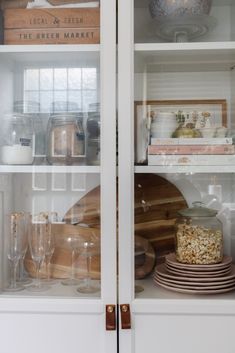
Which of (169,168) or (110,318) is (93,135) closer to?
(169,168)

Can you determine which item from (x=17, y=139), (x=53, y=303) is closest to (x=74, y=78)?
(x=17, y=139)

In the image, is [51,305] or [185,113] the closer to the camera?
[51,305]

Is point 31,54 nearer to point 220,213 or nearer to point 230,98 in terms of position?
point 230,98

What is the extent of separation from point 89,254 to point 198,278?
354 mm

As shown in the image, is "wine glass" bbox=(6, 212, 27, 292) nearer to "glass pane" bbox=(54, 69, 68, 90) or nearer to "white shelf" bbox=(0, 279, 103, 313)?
"white shelf" bbox=(0, 279, 103, 313)

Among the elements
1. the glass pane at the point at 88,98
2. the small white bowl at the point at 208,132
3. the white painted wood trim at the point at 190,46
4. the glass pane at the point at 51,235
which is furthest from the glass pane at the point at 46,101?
the small white bowl at the point at 208,132

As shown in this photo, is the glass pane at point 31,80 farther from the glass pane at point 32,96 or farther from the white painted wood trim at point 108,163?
the white painted wood trim at point 108,163

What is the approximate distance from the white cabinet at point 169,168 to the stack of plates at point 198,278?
0.07ft

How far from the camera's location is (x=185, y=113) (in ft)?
4.25

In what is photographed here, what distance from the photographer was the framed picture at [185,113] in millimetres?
1218

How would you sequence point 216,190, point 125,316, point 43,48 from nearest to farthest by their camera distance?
point 125,316 < point 43,48 < point 216,190

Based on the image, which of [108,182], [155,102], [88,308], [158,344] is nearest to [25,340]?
[88,308]

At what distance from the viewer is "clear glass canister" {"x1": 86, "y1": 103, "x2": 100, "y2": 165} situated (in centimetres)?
119

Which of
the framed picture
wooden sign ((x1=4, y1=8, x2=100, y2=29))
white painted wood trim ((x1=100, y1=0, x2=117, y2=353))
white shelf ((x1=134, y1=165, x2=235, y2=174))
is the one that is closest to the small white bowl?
the framed picture
